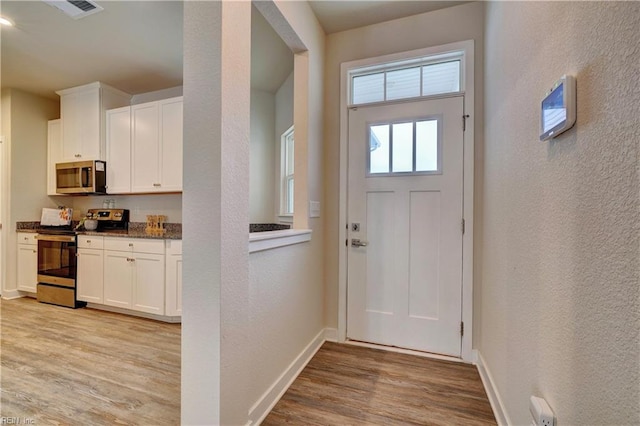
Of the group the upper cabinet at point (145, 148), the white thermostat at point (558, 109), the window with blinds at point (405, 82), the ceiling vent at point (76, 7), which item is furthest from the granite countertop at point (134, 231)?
the white thermostat at point (558, 109)

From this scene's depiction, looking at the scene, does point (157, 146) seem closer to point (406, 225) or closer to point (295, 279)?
point (295, 279)

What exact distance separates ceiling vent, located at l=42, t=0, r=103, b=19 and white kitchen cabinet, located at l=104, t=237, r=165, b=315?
207cm

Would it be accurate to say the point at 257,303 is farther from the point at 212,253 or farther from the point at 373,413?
the point at 373,413

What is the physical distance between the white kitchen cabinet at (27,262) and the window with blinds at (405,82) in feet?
14.9

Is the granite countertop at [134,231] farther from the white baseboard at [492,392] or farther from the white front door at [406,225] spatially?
the white baseboard at [492,392]

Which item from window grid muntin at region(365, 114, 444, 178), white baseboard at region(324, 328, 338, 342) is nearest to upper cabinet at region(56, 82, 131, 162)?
window grid muntin at region(365, 114, 444, 178)

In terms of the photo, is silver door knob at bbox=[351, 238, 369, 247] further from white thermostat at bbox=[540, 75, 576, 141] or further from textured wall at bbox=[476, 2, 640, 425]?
white thermostat at bbox=[540, 75, 576, 141]

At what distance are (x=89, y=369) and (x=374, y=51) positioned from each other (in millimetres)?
3377

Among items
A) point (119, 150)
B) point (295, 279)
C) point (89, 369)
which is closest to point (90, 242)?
point (119, 150)

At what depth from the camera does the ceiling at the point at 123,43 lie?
225 cm

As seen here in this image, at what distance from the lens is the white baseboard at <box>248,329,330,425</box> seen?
1.51 meters

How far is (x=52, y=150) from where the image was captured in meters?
4.05

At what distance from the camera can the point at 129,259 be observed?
311cm

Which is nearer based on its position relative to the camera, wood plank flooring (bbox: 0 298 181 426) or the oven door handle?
wood plank flooring (bbox: 0 298 181 426)
